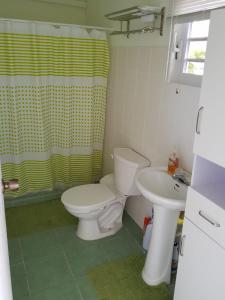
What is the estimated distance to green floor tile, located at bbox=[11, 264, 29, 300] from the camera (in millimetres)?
1748

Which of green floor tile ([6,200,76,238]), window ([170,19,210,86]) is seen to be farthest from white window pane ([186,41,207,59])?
green floor tile ([6,200,76,238])

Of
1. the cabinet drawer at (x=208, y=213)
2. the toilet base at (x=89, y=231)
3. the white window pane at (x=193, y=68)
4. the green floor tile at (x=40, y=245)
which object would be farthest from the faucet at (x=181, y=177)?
the green floor tile at (x=40, y=245)

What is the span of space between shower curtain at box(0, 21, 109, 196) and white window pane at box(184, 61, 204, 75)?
41.1 inches

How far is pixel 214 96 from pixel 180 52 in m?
0.87

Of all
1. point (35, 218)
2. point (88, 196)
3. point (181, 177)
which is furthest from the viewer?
point (35, 218)

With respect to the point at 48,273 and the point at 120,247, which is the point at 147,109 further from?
the point at 48,273

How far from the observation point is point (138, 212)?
8.09ft

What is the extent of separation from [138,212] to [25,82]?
5.21ft

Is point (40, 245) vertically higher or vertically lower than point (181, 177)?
lower

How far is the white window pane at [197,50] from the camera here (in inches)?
67.1

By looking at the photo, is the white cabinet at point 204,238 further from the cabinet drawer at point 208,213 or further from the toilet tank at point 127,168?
the toilet tank at point 127,168

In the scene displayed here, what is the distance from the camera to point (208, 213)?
1.18m

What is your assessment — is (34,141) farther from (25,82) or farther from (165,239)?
(165,239)

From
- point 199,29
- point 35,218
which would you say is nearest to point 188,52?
point 199,29
